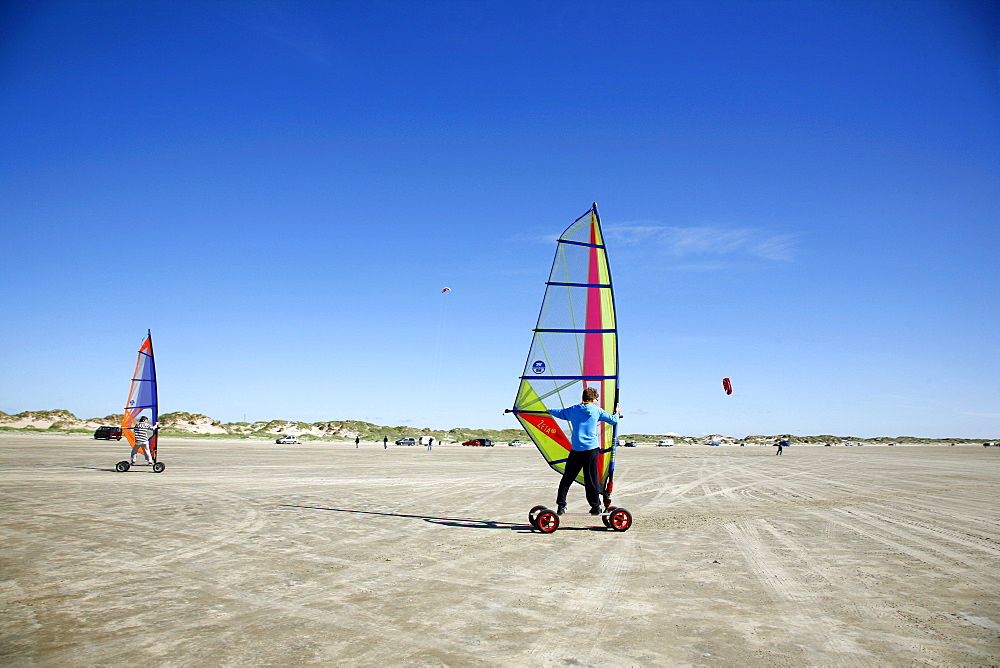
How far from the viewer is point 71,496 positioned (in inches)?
464

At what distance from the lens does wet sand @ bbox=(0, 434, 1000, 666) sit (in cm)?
405

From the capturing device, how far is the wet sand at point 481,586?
405 cm

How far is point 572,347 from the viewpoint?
Result: 10.5 m

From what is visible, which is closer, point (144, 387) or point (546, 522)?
point (546, 522)

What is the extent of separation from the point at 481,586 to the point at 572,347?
546cm

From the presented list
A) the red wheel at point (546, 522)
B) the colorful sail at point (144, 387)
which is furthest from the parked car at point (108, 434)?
the red wheel at point (546, 522)

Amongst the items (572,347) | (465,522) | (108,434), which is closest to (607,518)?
(465,522)

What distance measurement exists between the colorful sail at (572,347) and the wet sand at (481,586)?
150cm

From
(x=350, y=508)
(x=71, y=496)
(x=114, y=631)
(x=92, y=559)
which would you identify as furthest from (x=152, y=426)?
(x=114, y=631)

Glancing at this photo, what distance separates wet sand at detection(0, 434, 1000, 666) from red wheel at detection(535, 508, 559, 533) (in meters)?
0.36

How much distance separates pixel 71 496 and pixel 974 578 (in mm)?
14315

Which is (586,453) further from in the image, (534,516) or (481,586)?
(481,586)

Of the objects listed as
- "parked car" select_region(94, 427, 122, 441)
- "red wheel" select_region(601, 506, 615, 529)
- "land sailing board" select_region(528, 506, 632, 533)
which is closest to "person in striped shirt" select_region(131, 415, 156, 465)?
"land sailing board" select_region(528, 506, 632, 533)

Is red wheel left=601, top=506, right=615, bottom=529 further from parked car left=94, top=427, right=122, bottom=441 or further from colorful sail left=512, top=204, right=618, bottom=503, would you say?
parked car left=94, top=427, right=122, bottom=441
